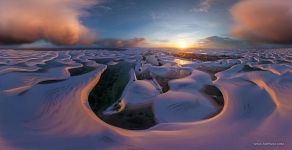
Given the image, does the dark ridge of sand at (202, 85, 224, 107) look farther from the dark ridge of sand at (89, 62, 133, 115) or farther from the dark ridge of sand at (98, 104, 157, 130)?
the dark ridge of sand at (89, 62, 133, 115)

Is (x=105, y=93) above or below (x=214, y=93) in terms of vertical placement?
below

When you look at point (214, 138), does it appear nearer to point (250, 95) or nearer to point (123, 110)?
point (123, 110)

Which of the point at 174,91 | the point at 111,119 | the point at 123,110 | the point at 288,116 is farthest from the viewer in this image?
the point at 174,91

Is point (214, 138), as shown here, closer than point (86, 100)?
Yes

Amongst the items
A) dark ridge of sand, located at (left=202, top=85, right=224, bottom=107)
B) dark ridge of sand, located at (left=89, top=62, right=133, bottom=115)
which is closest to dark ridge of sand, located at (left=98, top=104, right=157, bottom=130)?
dark ridge of sand, located at (left=89, top=62, right=133, bottom=115)

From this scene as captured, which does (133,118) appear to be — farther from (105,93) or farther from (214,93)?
(214,93)

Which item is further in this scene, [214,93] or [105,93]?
[105,93]

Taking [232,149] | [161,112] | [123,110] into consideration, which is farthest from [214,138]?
[123,110]

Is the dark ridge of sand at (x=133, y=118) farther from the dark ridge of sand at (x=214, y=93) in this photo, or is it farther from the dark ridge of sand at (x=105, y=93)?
the dark ridge of sand at (x=214, y=93)

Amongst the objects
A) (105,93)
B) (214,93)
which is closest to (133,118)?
(105,93)
